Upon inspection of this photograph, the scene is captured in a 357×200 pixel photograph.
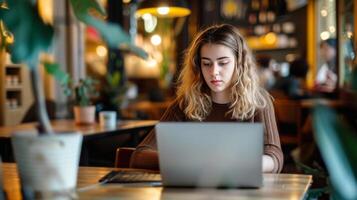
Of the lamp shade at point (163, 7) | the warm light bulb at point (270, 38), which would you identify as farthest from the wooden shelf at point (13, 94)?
the warm light bulb at point (270, 38)

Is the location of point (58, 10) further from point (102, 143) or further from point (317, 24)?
point (317, 24)

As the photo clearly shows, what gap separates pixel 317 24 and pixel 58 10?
18.6 feet

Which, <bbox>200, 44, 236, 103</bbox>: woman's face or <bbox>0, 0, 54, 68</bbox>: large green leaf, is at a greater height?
<bbox>0, 0, 54, 68</bbox>: large green leaf

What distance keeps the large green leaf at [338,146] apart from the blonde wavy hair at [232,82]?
1.28 metres

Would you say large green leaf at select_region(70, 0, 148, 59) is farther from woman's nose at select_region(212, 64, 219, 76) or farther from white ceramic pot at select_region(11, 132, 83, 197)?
woman's nose at select_region(212, 64, 219, 76)

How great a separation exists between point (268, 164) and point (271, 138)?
0.55ft

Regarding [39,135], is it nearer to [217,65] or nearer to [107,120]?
[217,65]

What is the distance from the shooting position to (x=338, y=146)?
2.19 feet

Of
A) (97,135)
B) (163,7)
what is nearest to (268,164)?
(97,135)

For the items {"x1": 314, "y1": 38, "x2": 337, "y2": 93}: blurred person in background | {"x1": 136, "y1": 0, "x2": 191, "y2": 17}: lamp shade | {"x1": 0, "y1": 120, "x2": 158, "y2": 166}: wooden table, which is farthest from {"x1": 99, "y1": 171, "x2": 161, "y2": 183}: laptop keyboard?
{"x1": 314, "y1": 38, "x2": 337, "y2": 93}: blurred person in background

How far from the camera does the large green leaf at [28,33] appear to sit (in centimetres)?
96

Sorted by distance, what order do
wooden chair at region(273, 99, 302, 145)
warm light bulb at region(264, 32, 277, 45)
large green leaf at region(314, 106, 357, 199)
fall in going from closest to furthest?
large green leaf at region(314, 106, 357, 199), wooden chair at region(273, 99, 302, 145), warm light bulb at region(264, 32, 277, 45)

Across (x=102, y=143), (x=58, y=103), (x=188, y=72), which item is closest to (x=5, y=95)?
(x=58, y=103)

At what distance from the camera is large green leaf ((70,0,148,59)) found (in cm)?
86
